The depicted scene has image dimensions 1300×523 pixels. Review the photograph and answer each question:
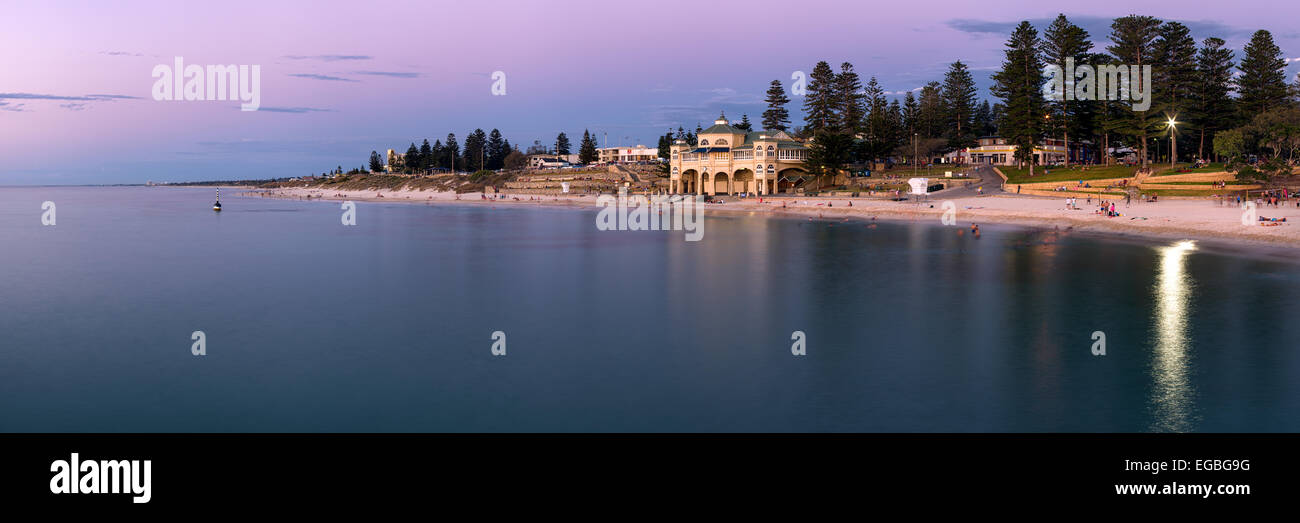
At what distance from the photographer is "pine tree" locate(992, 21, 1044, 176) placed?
226ft

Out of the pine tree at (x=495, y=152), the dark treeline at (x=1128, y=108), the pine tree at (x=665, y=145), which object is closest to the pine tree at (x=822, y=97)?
the dark treeline at (x=1128, y=108)

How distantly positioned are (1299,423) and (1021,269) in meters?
18.6

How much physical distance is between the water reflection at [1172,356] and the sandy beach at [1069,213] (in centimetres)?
1171

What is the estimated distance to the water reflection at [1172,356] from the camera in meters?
12.8

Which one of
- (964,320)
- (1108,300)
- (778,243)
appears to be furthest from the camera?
(778,243)

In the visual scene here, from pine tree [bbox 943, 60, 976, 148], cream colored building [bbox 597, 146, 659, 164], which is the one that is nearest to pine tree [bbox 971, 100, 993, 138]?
pine tree [bbox 943, 60, 976, 148]

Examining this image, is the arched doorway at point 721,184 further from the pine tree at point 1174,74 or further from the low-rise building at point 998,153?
the pine tree at point 1174,74

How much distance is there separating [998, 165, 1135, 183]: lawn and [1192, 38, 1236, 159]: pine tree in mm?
7891

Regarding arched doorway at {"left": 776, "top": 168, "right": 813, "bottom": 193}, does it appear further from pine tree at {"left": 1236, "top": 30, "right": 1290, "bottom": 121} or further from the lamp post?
pine tree at {"left": 1236, "top": 30, "right": 1290, "bottom": 121}

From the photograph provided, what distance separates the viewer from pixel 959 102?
9156 cm

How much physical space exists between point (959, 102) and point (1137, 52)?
1138 inches
